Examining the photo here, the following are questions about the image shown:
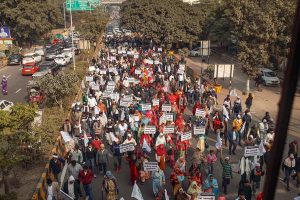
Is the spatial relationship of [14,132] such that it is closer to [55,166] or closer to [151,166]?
[55,166]

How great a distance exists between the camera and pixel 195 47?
46.9m

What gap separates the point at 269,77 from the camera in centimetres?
2875

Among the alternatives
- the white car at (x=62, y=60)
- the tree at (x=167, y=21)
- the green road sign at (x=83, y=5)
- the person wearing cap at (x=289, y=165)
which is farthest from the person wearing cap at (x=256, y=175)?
the green road sign at (x=83, y=5)

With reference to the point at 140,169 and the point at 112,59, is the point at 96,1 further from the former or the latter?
the point at 140,169

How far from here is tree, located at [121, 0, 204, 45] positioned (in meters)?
44.2

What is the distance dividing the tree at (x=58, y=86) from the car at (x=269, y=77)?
1468cm

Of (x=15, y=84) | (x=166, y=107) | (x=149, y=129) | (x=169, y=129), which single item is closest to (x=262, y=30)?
(x=166, y=107)

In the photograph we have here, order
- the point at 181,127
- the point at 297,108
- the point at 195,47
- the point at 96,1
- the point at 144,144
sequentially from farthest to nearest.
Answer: the point at 96,1, the point at 195,47, the point at 297,108, the point at 181,127, the point at 144,144

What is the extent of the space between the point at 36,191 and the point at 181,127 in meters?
5.84

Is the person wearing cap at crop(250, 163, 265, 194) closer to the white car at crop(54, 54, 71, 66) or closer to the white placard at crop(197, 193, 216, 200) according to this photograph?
the white placard at crop(197, 193, 216, 200)

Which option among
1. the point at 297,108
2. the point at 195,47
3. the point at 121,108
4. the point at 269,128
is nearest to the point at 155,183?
the point at 269,128

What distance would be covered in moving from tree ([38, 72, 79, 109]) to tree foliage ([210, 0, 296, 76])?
11348 mm

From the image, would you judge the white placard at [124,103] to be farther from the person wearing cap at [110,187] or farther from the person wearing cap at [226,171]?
the person wearing cap at [110,187]

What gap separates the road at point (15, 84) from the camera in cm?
2630
